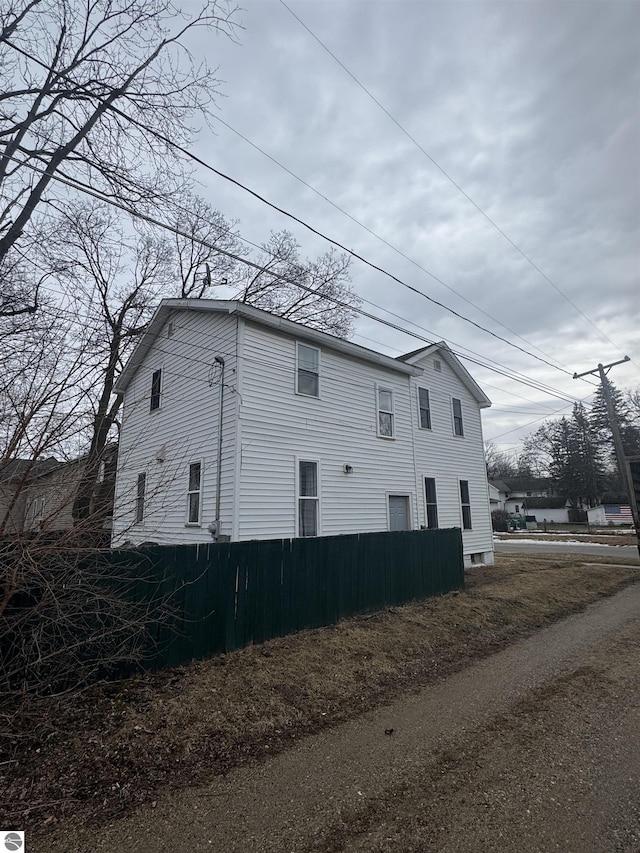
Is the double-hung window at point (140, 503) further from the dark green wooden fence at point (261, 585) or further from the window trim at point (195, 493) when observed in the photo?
the window trim at point (195, 493)

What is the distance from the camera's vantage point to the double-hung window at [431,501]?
12983 millimetres

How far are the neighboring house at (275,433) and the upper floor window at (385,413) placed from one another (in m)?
0.04

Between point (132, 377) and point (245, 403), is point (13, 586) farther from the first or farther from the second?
point (132, 377)

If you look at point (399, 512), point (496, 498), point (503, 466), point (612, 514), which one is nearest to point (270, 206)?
point (399, 512)

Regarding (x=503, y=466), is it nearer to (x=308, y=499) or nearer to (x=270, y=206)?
(x=308, y=499)

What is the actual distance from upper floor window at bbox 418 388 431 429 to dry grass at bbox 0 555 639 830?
6650 mm

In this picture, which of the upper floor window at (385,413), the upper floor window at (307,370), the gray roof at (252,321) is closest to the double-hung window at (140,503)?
the gray roof at (252,321)

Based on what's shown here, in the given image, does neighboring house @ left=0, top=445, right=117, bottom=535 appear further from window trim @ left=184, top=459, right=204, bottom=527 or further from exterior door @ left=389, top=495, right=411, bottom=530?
exterior door @ left=389, top=495, right=411, bottom=530

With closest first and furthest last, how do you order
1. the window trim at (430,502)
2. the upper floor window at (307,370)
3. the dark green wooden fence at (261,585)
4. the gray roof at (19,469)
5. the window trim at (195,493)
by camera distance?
the gray roof at (19,469)
the dark green wooden fence at (261,585)
the window trim at (195,493)
the upper floor window at (307,370)
the window trim at (430,502)

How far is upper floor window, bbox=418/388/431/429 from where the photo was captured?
532 inches

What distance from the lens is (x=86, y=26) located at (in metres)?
6.71

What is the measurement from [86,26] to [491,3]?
6.39m

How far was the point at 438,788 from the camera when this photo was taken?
10.2ft

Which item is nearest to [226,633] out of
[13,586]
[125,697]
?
[125,697]
